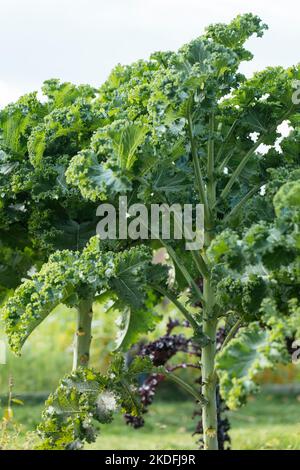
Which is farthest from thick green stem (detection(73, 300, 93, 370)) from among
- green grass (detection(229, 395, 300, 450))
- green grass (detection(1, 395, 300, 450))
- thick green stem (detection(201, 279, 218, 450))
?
green grass (detection(229, 395, 300, 450))

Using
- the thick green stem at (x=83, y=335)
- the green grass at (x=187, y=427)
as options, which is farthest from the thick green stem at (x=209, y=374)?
the green grass at (x=187, y=427)

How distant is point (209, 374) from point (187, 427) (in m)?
4.10

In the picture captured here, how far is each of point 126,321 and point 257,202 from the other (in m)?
1.35

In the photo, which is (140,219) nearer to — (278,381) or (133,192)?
(133,192)

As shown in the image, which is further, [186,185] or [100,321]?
[100,321]

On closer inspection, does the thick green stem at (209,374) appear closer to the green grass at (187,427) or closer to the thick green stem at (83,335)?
the thick green stem at (83,335)

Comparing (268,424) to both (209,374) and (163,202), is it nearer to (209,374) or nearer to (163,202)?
(209,374)

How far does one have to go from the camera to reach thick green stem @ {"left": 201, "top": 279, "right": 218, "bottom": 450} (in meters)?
4.45

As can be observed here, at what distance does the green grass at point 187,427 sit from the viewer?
707 centimetres

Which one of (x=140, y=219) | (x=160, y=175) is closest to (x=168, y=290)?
(x=140, y=219)

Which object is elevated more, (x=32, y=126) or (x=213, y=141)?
(x=32, y=126)

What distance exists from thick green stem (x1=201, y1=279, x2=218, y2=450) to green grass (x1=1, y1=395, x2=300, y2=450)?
1.76 m

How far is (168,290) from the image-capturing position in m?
4.75

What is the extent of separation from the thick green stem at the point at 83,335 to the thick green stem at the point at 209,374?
979 millimetres
